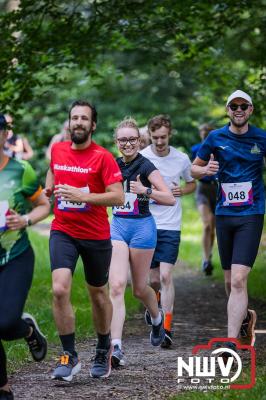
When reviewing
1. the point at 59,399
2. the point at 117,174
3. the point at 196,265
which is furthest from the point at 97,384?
the point at 196,265

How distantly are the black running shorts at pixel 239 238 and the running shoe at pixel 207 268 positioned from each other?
23.3ft

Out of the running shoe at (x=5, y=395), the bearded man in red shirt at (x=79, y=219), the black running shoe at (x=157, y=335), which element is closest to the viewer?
the running shoe at (x=5, y=395)

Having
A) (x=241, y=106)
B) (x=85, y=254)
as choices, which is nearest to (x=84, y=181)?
(x=85, y=254)

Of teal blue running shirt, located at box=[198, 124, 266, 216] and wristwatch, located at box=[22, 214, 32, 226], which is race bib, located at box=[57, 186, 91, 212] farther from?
teal blue running shirt, located at box=[198, 124, 266, 216]

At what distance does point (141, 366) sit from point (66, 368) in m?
1.11

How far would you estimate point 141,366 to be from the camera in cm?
830

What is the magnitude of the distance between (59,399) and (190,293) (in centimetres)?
754

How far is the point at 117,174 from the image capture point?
24.6 ft

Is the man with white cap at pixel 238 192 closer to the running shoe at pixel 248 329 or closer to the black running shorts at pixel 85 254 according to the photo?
the running shoe at pixel 248 329

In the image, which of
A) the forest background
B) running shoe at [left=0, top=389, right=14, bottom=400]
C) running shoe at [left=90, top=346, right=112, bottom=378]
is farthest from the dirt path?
the forest background

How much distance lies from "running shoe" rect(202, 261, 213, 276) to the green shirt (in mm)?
9495

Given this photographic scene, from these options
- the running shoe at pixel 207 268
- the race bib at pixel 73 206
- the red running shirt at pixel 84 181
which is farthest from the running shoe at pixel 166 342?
the running shoe at pixel 207 268

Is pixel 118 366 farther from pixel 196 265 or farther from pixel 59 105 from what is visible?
pixel 59 105

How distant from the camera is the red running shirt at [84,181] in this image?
7.44 metres
